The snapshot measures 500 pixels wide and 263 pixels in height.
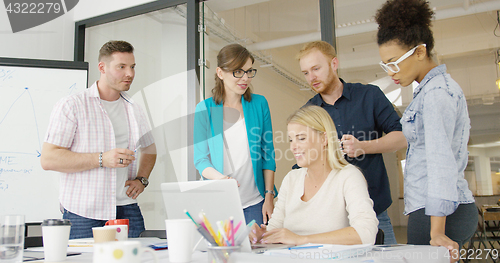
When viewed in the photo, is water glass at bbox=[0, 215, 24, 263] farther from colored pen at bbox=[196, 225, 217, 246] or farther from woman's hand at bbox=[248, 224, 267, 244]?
woman's hand at bbox=[248, 224, 267, 244]

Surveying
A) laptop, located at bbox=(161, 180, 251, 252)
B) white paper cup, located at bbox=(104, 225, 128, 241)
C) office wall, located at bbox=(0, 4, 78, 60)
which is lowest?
white paper cup, located at bbox=(104, 225, 128, 241)

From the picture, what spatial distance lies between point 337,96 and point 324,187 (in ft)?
2.21

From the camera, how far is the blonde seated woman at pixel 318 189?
149 cm

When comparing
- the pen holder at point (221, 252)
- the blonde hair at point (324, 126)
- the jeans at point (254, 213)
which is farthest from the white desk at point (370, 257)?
the jeans at point (254, 213)

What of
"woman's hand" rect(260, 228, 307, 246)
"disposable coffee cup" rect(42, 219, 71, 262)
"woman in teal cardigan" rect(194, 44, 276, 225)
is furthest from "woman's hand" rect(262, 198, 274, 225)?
"disposable coffee cup" rect(42, 219, 71, 262)

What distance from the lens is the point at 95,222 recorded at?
83.2 inches

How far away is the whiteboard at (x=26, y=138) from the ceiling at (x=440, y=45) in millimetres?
1803

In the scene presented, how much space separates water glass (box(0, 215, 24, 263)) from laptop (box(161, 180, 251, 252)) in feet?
1.45

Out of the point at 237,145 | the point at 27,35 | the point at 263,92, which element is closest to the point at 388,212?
the point at 237,145

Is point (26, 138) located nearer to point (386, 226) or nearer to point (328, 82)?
point (328, 82)

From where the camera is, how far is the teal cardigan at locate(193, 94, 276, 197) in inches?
84.6

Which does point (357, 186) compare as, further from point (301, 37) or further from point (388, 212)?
point (301, 37)

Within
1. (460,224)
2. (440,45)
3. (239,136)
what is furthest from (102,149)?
(440,45)

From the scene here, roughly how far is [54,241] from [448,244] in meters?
1.17
